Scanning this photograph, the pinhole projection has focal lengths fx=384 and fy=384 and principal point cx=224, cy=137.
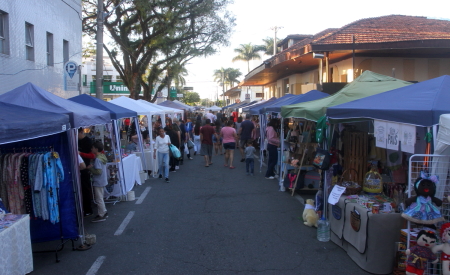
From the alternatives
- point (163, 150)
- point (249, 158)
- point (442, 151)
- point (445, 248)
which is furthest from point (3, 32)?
point (445, 248)

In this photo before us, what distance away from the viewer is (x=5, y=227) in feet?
14.9

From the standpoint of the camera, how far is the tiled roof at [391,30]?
14.4 meters

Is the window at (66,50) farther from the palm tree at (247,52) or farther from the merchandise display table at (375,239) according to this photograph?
the palm tree at (247,52)

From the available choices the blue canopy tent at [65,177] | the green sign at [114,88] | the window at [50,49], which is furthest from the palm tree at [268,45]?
the blue canopy tent at [65,177]

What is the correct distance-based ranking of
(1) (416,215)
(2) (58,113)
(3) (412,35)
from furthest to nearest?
(3) (412,35) → (2) (58,113) → (1) (416,215)

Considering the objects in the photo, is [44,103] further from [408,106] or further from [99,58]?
[99,58]

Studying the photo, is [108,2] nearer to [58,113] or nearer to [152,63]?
[152,63]

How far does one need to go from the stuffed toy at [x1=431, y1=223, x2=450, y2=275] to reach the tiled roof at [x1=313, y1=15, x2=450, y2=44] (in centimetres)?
1084

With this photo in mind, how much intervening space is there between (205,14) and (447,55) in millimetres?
13447

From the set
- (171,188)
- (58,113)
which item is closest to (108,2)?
(171,188)

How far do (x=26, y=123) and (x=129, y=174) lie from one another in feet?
17.6

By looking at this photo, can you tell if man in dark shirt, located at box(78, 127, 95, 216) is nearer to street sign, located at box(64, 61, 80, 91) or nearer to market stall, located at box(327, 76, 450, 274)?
market stall, located at box(327, 76, 450, 274)

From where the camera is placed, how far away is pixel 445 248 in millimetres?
4203

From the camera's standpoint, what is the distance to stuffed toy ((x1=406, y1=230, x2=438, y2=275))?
4340 mm
